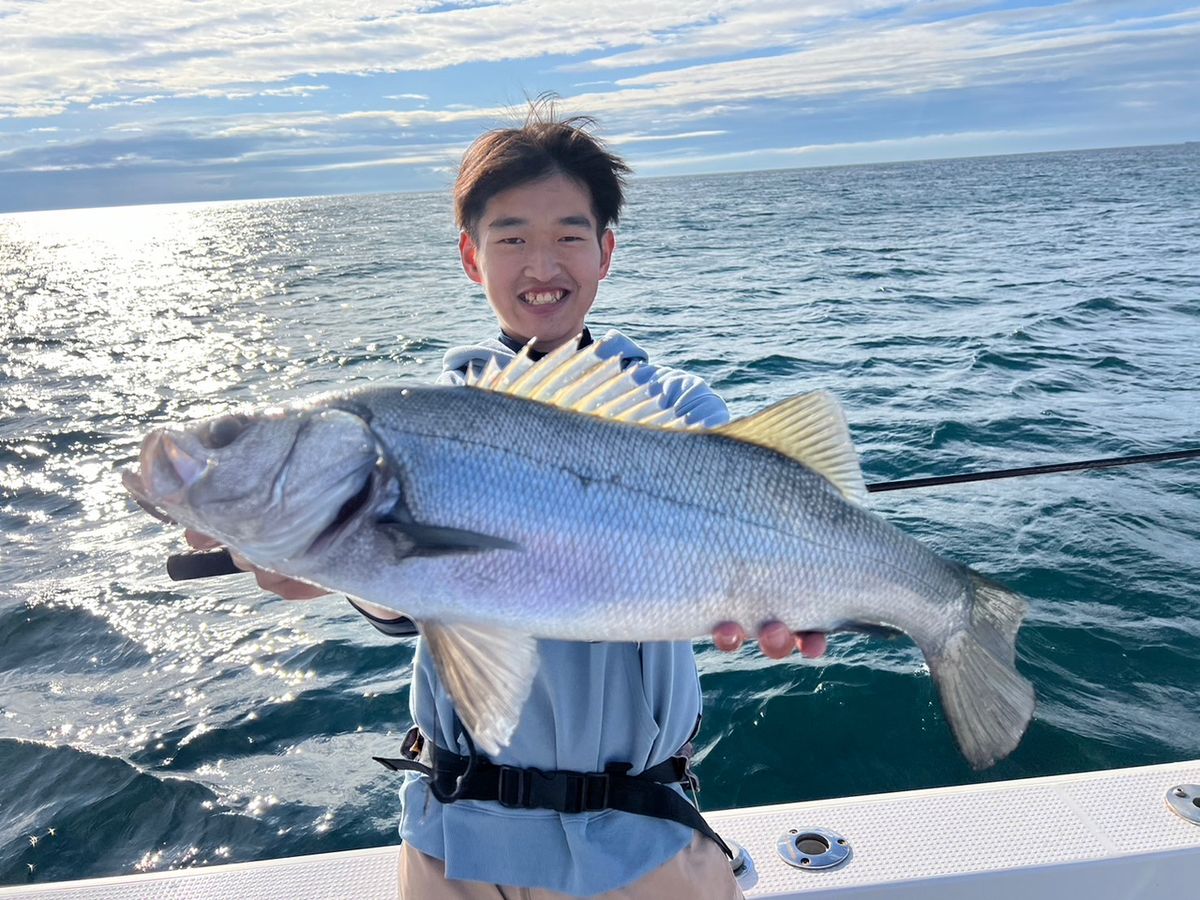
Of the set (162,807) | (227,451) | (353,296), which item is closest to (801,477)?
(227,451)

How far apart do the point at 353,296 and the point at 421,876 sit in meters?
26.6

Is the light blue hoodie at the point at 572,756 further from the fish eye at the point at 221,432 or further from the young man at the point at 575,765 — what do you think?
the fish eye at the point at 221,432

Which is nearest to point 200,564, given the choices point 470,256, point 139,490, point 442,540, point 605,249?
point 139,490

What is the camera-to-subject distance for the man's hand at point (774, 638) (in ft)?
7.36

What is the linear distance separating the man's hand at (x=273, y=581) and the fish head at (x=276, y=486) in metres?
0.17

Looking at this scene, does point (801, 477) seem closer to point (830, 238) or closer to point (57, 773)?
point (57, 773)

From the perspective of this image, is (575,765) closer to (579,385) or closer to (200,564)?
(579,385)

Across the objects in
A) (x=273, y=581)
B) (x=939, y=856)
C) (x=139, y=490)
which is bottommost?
(x=939, y=856)

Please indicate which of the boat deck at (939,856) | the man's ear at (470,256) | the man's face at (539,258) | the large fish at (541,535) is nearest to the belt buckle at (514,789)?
the large fish at (541,535)

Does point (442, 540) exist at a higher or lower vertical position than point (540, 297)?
lower

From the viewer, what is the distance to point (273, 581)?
7.96 ft

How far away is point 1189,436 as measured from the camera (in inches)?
359

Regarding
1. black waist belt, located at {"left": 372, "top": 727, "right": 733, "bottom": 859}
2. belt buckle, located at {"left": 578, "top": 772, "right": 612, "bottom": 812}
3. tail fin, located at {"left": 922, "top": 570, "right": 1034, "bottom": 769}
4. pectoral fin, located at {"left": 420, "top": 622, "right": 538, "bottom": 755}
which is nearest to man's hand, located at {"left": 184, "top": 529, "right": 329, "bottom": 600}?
pectoral fin, located at {"left": 420, "top": 622, "right": 538, "bottom": 755}

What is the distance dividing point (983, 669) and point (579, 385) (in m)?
1.23
